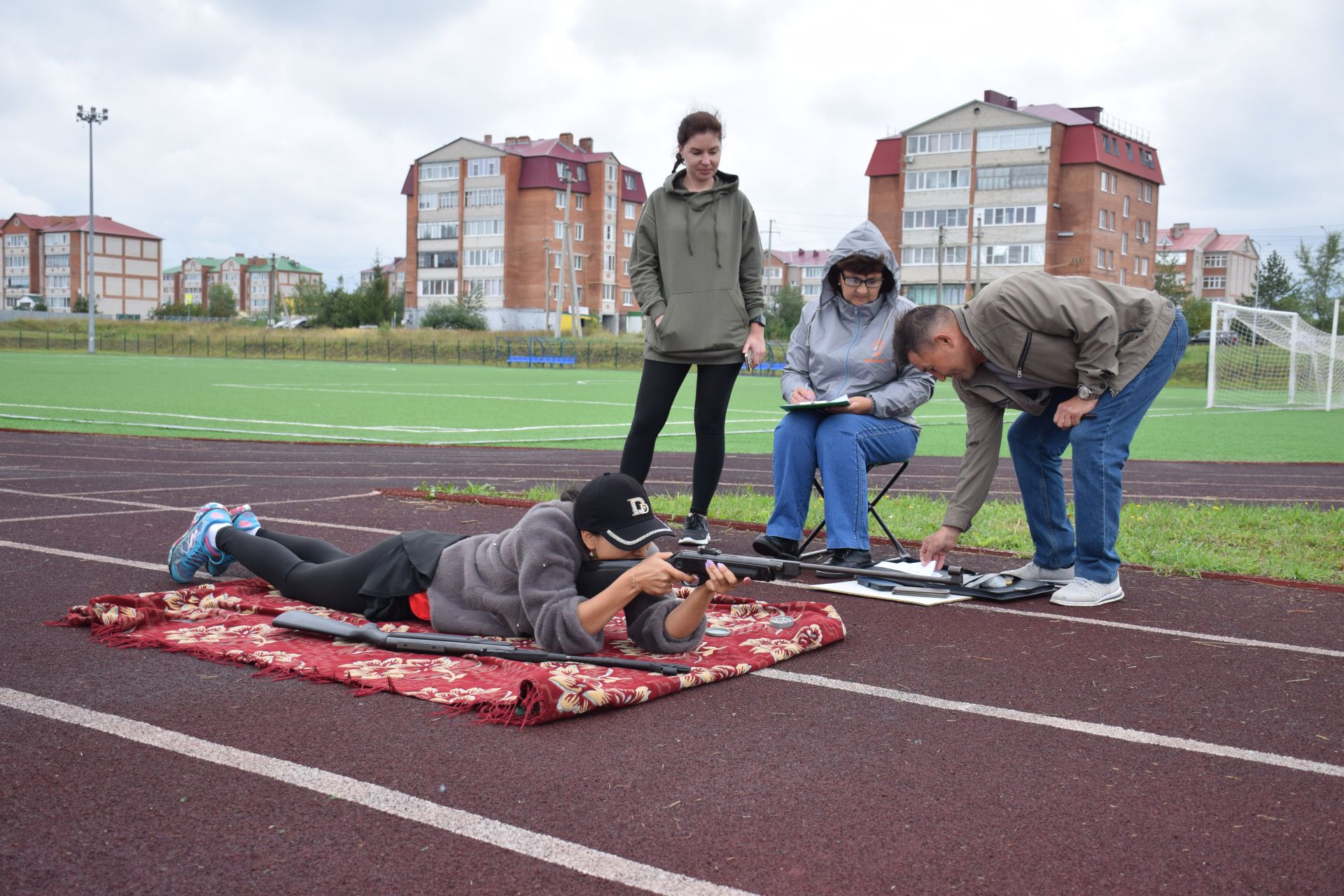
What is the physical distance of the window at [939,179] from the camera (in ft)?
239

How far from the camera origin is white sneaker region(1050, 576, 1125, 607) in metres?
5.25

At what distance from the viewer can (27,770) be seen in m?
2.91

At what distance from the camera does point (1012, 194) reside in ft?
234

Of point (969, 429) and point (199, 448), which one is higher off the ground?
point (969, 429)

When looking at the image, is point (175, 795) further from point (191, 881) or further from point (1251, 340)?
point (1251, 340)

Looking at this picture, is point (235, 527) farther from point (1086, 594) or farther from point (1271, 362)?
point (1271, 362)

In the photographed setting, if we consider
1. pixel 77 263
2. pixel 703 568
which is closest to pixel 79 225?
pixel 77 263

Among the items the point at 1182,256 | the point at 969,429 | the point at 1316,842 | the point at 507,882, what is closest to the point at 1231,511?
the point at 969,429

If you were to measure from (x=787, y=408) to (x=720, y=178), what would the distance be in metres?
1.43

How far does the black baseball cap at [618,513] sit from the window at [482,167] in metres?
88.2

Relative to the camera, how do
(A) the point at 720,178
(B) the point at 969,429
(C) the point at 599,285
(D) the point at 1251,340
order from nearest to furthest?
(B) the point at 969,429 < (A) the point at 720,178 < (D) the point at 1251,340 < (C) the point at 599,285

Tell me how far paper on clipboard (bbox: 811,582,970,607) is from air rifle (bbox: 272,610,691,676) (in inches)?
68.6

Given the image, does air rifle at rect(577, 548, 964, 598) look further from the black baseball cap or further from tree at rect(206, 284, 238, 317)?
tree at rect(206, 284, 238, 317)

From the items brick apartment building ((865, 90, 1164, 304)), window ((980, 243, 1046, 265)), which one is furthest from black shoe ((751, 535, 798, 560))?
window ((980, 243, 1046, 265))
